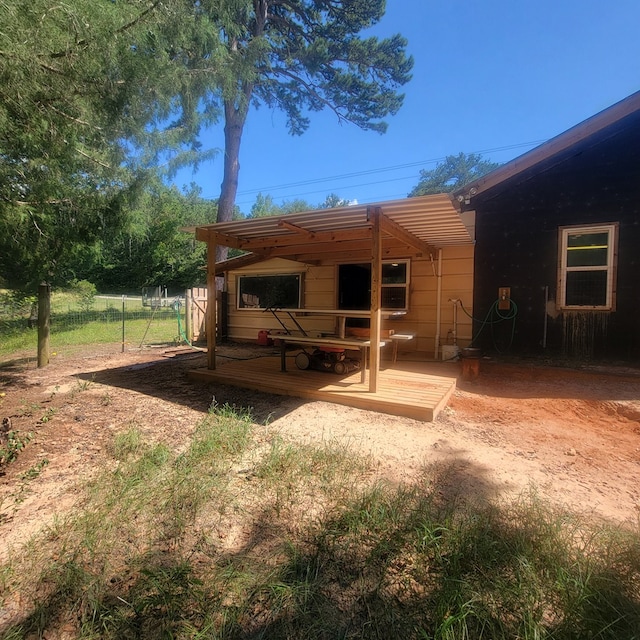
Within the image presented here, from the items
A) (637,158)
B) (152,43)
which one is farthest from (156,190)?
(637,158)

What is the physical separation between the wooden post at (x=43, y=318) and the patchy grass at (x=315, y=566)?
4599 millimetres

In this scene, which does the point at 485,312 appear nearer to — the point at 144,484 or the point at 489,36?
the point at 144,484

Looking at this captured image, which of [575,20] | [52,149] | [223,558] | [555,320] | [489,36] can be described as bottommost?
[223,558]

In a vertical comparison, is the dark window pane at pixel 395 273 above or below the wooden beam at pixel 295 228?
below

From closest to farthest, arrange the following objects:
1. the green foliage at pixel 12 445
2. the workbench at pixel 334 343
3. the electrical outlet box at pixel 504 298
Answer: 1. the green foliage at pixel 12 445
2. the workbench at pixel 334 343
3. the electrical outlet box at pixel 504 298

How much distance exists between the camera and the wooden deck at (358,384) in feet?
11.9

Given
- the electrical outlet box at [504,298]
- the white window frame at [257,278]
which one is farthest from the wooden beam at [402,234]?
the white window frame at [257,278]

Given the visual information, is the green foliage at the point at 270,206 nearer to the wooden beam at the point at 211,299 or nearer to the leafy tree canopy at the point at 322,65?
the leafy tree canopy at the point at 322,65

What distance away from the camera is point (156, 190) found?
4812 millimetres

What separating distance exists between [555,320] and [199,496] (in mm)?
6038

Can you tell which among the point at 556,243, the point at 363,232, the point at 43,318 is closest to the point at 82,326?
the point at 43,318

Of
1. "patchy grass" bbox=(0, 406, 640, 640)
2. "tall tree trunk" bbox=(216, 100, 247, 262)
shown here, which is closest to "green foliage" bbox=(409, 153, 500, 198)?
"tall tree trunk" bbox=(216, 100, 247, 262)

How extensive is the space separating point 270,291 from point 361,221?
488 cm

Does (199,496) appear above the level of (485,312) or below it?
below
